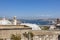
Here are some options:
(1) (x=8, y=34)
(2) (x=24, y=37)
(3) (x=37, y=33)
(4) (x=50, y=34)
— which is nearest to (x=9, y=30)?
(1) (x=8, y=34)

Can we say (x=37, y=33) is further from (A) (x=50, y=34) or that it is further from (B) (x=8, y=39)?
(B) (x=8, y=39)

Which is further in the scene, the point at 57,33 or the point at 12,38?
the point at 57,33

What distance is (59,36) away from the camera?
648 inches

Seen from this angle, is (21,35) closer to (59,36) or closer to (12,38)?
(12,38)

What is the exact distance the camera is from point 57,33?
16234 mm

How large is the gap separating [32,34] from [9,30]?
1987 millimetres

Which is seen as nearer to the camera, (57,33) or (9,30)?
(9,30)

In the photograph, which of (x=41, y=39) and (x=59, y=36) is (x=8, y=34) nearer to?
(x=41, y=39)

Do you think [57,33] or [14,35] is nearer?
[14,35]

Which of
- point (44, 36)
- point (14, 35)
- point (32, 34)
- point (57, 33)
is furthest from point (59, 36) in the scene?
point (14, 35)

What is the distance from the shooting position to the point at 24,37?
50.9 feet

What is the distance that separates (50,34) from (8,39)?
A: 3.65 meters

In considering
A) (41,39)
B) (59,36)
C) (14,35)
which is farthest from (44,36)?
(14,35)

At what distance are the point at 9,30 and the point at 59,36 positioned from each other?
451 cm
